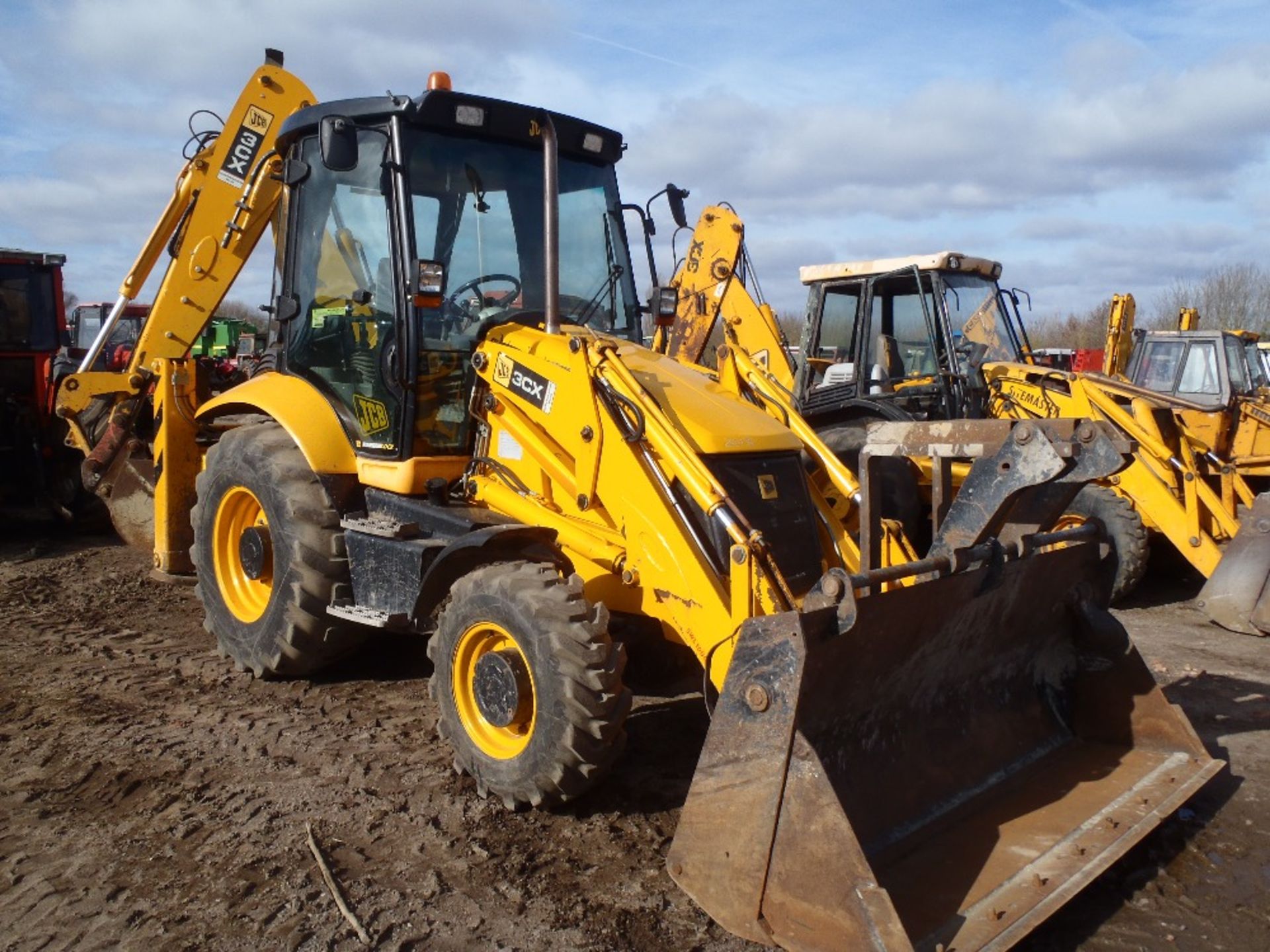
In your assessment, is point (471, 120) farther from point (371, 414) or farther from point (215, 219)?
point (215, 219)

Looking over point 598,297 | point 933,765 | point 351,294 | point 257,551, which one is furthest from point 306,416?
point 933,765

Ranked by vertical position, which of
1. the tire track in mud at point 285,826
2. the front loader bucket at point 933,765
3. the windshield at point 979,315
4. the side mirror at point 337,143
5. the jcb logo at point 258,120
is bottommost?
the tire track in mud at point 285,826

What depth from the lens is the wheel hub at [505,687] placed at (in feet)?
13.1

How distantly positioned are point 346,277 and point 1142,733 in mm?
4062

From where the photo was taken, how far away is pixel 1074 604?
15.0 ft

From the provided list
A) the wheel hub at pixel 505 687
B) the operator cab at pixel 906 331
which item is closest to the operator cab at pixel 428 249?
the wheel hub at pixel 505 687

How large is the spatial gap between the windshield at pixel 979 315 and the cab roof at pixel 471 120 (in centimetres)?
393

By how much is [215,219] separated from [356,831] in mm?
4864

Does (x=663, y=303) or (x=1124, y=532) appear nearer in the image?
(x=663, y=303)

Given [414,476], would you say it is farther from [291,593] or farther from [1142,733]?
[1142,733]

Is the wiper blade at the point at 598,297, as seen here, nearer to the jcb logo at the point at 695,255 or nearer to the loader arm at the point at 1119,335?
the jcb logo at the point at 695,255

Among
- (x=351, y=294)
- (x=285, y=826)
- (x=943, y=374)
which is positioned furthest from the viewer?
(x=943, y=374)

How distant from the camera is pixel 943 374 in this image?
8422 mm

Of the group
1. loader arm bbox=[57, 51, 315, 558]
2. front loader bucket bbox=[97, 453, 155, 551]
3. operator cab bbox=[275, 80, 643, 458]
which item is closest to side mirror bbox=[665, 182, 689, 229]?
operator cab bbox=[275, 80, 643, 458]
